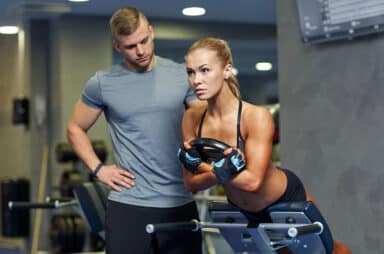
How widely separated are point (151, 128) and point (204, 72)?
42 cm

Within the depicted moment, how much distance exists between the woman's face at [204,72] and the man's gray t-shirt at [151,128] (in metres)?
0.35

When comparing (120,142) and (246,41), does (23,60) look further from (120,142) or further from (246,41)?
(120,142)

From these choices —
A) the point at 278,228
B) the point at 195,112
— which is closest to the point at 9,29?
the point at 195,112

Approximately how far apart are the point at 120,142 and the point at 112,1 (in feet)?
14.6

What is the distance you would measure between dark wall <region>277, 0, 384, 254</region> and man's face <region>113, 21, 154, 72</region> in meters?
1.29

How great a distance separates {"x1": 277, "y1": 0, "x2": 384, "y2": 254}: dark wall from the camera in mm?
3781

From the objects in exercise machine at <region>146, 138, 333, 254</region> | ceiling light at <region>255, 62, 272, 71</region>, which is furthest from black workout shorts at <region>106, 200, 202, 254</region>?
ceiling light at <region>255, 62, 272, 71</region>

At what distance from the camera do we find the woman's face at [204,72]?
268 centimetres

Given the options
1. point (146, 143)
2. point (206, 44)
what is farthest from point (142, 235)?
point (206, 44)

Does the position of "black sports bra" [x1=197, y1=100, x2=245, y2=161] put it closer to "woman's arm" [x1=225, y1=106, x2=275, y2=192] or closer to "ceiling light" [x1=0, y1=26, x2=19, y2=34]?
"woman's arm" [x1=225, y1=106, x2=275, y2=192]

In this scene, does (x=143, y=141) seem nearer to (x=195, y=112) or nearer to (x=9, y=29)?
(x=195, y=112)

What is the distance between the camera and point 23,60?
352 inches

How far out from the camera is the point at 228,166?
246cm

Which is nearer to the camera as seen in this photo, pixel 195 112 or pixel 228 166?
pixel 228 166
